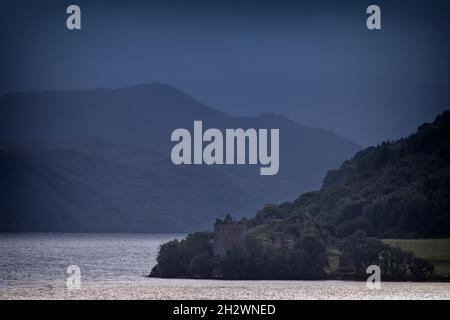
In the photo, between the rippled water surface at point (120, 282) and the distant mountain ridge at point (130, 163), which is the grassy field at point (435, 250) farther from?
the distant mountain ridge at point (130, 163)

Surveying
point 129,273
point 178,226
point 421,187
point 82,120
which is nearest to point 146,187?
point 178,226

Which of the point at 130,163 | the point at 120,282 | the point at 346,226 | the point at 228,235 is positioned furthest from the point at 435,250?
the point at 130,163

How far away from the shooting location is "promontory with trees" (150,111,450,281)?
38.4m

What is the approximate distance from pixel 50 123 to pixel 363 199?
1505 centimetres

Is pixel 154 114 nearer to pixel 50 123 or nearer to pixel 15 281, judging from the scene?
pixel 50 123

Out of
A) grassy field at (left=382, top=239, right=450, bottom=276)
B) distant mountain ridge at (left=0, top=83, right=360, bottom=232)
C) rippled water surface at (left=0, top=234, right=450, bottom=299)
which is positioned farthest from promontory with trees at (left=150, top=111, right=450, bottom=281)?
rippled water surface at (left=0, top=234, right=450, bottom=299)

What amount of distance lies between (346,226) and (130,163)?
9.45 metres

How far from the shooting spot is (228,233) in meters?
39.8

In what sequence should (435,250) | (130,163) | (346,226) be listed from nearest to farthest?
1. (435,250)
2. (130,163)
3. (346,226)

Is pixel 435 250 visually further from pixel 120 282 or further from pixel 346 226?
pixel 120 282

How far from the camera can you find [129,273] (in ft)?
151

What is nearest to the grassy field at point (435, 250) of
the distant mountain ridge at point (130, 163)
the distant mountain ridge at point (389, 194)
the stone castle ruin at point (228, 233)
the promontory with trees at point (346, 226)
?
the promontory with trees at point (346, 226)

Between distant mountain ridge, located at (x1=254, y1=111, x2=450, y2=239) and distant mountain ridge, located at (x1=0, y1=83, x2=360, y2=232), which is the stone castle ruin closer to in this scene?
distant mountain ridge, located at (x1=0, y1=83, x2=360, y2=232)

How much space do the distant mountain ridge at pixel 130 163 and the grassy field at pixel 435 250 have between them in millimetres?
4596
